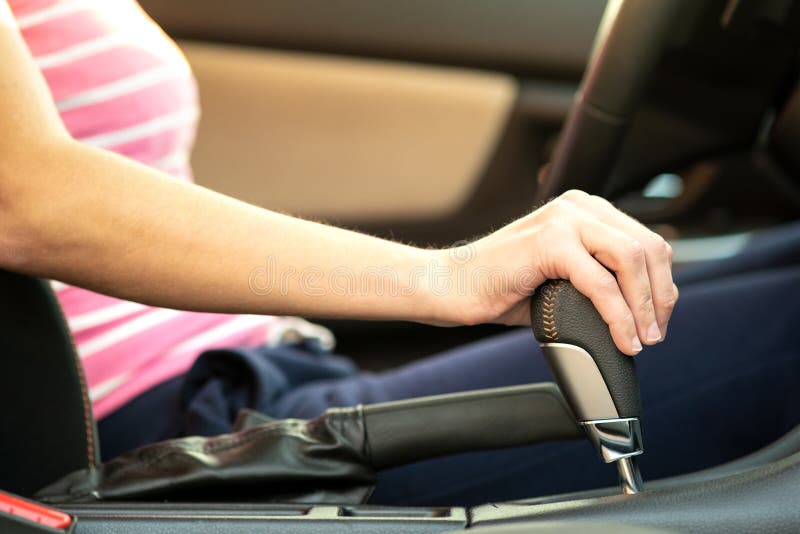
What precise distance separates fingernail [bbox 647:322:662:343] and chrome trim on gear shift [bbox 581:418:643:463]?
46mm

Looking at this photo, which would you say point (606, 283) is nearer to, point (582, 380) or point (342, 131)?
point (582, 380)

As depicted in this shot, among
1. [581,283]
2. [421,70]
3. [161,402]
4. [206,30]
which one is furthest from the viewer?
[421,70]

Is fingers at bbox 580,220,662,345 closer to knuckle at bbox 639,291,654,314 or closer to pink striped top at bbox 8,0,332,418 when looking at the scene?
knuckle at bbox 639,291,654,314

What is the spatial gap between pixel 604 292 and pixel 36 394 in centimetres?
36

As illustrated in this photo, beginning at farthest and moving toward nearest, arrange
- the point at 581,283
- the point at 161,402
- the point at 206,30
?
the point at 206,30, the point at 161,402, the point at 581,283

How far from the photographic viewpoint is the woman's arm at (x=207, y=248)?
538mm

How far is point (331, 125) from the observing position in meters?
1.39

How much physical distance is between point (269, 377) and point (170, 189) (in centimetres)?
27

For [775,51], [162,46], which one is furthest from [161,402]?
[775,51]

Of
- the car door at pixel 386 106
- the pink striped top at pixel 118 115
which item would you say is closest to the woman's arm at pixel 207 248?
the pink striped top at pixel 118 115

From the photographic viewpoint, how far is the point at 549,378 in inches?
30.4

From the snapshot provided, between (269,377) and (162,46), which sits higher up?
(162,46)

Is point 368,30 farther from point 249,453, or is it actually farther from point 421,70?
point 249,453

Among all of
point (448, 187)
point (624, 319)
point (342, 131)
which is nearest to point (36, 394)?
point (624, 319)
